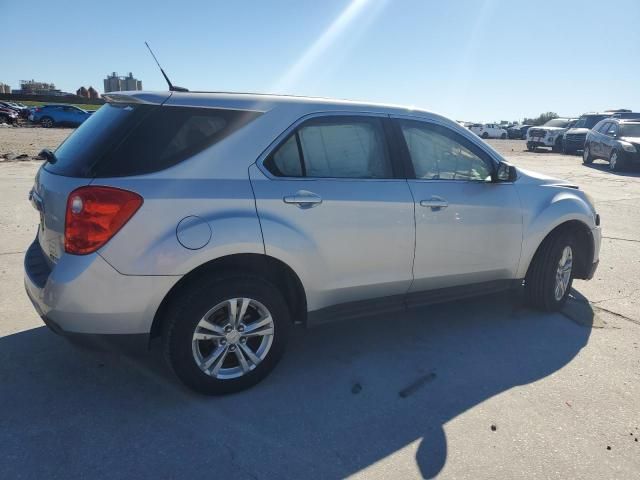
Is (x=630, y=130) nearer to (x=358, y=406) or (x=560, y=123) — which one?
(x=560, y=123)

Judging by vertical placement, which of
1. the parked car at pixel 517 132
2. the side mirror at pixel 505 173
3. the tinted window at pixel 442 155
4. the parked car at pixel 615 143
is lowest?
the parked car at pixel 517 132

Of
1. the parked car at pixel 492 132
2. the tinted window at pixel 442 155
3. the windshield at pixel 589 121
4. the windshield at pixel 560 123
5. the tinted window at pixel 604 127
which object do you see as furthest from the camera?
the parked car at pixel 492 132

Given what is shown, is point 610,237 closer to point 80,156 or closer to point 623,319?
point 623,319

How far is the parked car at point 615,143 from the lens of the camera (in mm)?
17031

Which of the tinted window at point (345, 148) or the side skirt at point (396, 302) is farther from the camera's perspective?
the side skirt at point (396, 302)

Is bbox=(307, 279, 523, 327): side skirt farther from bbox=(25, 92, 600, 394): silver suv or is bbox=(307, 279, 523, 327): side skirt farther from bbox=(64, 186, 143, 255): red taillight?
bbox=(64, 186, 143, 255): red taillight

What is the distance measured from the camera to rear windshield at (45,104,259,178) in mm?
2701

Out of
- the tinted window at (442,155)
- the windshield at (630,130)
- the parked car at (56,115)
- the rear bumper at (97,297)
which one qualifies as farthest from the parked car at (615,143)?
the parked car at (56,115)

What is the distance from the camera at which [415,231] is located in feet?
11.5

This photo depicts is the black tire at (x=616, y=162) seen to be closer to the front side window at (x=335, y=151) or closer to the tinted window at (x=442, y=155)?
the tinted window at (x=442, y=155)

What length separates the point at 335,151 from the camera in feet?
10.8

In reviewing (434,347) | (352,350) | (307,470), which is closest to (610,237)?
(434,347)

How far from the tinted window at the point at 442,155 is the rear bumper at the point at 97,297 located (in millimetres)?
1956

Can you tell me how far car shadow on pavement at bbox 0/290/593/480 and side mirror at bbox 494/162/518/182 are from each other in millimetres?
1251
